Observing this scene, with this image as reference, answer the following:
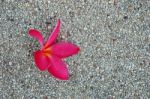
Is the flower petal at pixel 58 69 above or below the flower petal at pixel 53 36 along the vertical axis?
below

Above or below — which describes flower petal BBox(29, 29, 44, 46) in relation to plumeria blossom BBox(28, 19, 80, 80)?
above

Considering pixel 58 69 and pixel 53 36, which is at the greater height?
pixel 53 36

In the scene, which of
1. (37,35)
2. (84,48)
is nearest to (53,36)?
(37,35)

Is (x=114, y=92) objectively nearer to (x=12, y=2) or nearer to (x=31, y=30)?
(x=31, y=30)

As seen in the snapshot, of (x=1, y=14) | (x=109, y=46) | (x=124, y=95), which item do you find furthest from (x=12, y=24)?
(x=124, y=95)

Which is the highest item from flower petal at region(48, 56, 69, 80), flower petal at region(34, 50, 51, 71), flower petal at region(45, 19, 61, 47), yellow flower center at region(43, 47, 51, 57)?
flower petal at region(45, 19, 61, 47)

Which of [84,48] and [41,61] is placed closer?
[41,61]

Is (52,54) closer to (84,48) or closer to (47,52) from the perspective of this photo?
(47,52)
